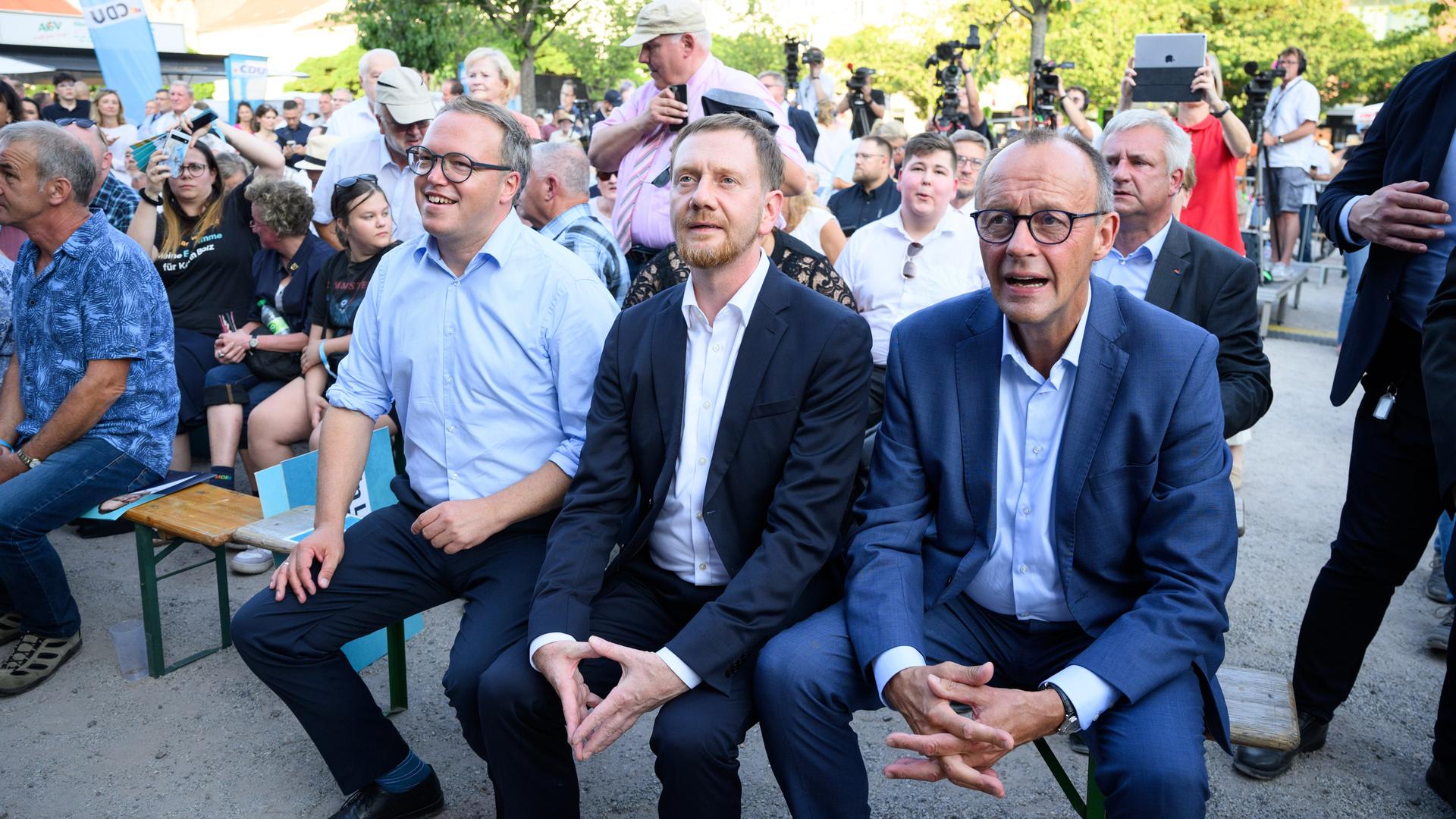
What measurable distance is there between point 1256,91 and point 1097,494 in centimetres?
767

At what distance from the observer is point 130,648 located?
138 inches

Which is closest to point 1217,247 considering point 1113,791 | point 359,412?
point 1113,791

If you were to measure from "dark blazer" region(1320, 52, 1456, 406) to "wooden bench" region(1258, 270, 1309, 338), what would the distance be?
487 centimetres

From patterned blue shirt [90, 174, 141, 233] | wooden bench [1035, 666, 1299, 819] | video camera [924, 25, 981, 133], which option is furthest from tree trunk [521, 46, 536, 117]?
wooden bench [1035, 666, 1299, 819]

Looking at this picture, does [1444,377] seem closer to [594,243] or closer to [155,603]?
[594,243]

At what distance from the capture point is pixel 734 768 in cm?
212

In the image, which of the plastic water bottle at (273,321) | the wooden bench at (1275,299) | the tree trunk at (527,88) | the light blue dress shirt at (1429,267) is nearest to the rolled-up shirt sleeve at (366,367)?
the plastic water bottle at (273,321)

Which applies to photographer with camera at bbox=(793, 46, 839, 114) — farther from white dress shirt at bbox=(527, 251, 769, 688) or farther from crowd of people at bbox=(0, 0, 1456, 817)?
white dress shirt at bbox=(527, 251, 769, 688)

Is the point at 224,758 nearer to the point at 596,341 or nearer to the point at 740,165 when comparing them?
the point at 596,341

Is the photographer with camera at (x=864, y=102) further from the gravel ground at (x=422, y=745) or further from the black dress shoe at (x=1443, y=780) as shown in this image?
the black dress shoe at (x=1443, y=780)

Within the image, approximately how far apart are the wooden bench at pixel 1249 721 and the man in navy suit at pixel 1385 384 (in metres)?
0.36

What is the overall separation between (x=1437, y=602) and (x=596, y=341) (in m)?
3.43

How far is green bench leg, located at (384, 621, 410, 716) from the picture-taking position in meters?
3.15

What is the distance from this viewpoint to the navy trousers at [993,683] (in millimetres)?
1875
